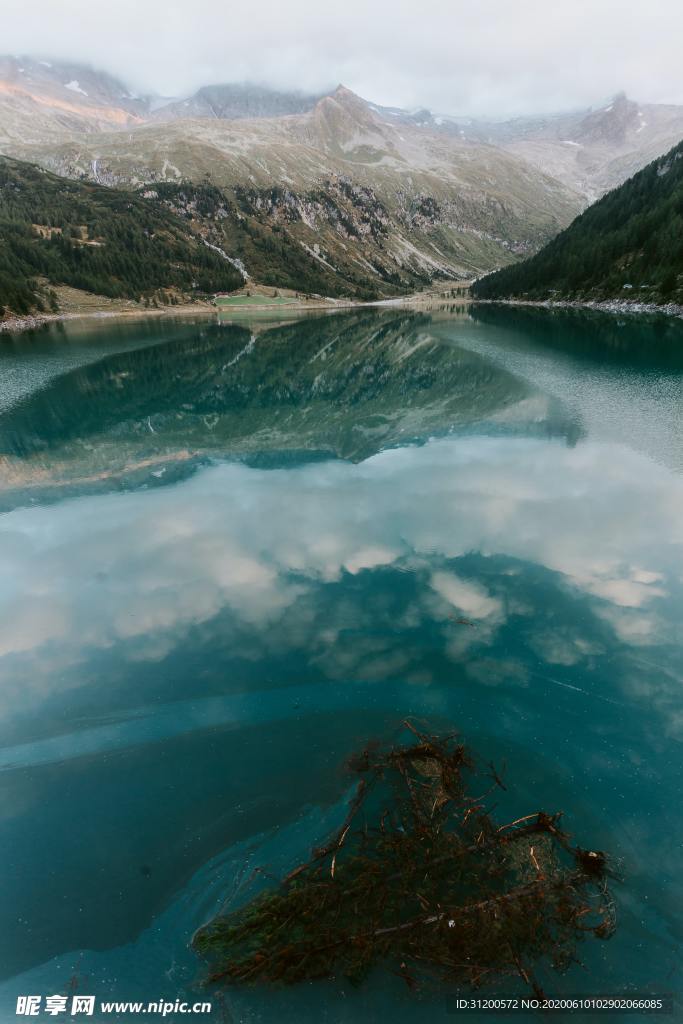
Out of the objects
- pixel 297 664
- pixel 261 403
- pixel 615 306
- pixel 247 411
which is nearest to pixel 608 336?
pixel 615 306

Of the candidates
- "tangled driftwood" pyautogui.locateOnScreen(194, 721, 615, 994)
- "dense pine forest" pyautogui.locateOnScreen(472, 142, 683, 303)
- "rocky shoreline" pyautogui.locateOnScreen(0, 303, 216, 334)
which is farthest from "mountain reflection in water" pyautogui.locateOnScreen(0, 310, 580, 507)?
"dense pine forest" pyautogui.locateOnScreen(472, 142, 683, 303)

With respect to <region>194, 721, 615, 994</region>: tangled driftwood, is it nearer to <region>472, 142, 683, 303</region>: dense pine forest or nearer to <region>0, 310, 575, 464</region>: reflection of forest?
<region>0, 310, 575, 464</region>: reflection of forest

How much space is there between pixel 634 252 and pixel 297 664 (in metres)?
195

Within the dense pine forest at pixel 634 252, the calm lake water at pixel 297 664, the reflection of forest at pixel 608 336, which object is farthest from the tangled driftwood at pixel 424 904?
the dense pine forest at pixel 634 252

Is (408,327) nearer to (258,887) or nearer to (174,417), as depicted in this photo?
(174,417)

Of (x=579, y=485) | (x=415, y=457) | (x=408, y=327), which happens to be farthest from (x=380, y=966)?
(x=408, y=327)

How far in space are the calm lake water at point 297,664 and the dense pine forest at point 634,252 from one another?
129 m

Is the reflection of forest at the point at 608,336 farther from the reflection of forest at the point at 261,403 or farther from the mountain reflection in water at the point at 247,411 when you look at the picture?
the reflection of forest at the point at 261,403

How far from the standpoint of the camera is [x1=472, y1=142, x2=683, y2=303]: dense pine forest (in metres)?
138

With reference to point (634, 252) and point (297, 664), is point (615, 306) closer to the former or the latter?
point (634, 252)

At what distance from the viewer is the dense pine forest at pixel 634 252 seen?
138 metres

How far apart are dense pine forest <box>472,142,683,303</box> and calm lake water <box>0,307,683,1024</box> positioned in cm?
12905

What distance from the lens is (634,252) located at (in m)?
160

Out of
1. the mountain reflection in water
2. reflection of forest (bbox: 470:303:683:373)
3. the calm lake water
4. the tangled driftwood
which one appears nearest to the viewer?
the tangled driftwood
